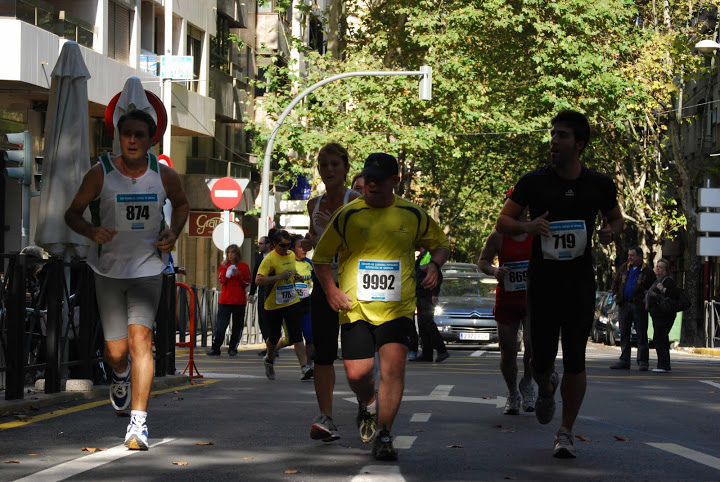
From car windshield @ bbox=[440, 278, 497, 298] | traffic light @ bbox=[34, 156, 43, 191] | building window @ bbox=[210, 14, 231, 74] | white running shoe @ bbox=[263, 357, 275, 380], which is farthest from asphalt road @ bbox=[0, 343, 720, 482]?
building window @ bbox=[210, 14, 231, 74]

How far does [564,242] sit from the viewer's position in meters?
8.20

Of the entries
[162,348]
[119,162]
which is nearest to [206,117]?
[162,348]

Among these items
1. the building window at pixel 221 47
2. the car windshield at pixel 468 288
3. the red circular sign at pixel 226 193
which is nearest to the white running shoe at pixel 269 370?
the red circular sign at pixel 226 193

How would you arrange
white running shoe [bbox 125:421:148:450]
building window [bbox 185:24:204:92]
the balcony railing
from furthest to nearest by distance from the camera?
building window [bbox 185:24:204:92]
the balcony railing
white running shoe [bbox 125:421:148:450]

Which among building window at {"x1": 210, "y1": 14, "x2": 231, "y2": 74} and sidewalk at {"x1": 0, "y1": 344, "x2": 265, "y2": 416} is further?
building window at {"x1": 210, "y1": 14, "x2": 231, "y2": 74}

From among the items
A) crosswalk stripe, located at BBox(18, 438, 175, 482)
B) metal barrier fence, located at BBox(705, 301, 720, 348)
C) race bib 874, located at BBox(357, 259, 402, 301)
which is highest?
race bib 874, located at BBox(357, 259, 402, 301)

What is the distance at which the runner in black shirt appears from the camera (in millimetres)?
8219

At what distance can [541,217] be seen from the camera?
8188 mm

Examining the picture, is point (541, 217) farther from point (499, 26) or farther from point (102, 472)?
point (499, 26)

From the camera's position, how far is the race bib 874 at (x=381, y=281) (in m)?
8.05

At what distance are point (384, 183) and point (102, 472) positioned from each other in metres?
2.27

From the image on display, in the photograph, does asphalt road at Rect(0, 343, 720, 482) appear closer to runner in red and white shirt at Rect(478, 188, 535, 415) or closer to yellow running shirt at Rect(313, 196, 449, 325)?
runner in red and white shirt at Rect(478, 188, 535, 415)

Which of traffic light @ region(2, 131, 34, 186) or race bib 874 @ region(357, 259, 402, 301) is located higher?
traffic light @ region(2, 131, 34, 186)

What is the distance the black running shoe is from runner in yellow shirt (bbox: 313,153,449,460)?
0.13 m
